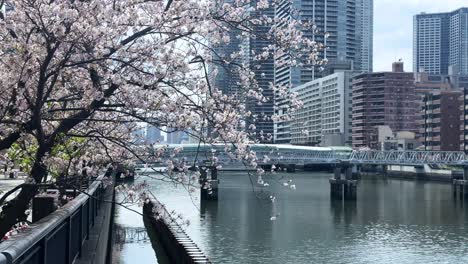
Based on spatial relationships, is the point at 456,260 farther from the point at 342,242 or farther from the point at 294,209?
the point at 294,209

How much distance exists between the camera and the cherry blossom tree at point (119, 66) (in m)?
6.18

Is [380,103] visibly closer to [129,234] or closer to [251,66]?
[129,234]

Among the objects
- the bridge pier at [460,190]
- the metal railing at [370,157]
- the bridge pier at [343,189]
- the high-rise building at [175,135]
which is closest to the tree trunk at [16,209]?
the high-rise building at [175,135]

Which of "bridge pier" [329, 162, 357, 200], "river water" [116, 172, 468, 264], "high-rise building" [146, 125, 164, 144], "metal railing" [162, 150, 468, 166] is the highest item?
"high-rise building" [146, 125, 164, 144]

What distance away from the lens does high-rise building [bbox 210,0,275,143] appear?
7684mm

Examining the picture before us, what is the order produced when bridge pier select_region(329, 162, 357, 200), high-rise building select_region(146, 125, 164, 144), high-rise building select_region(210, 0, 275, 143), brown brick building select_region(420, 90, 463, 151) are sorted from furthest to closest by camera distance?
1. brown brick building select_region(420, 90, 463, 151)
2. bridge pier select_region(329, 162, 357, 200)
3. high-rise building select_region(146, 125, 164, 144)
4. high-rise building select_region(210, 0, 275, 143)

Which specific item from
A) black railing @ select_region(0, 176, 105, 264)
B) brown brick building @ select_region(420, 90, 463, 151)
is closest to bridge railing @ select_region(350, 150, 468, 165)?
brown brick building @ select_region(420, 90, 463, 151)

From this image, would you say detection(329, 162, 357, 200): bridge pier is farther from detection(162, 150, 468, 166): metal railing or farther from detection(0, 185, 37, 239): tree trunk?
detection(0, 185, 37, 239): tree trunk

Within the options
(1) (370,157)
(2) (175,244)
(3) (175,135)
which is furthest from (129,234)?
(1) (370,157)

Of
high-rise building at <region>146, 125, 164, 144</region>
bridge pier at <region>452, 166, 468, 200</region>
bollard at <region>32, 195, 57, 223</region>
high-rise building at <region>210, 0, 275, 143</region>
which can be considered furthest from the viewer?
bridge pier at <region>452, 166, 468, 200</region>

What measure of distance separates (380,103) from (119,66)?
14209 cm

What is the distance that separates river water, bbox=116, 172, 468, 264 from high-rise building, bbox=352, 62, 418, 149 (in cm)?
8562

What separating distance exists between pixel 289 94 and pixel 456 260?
22603mm

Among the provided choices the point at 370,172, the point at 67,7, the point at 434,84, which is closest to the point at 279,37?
the point at 67,7
